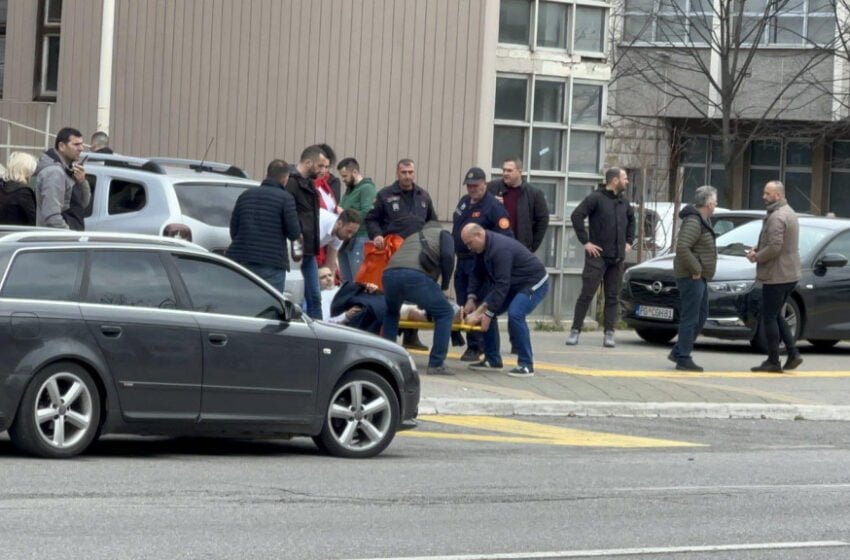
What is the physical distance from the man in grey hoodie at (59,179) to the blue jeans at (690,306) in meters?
6.18

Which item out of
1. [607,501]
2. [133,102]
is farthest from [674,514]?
[133,102]

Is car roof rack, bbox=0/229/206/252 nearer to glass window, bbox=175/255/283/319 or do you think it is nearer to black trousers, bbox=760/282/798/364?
glass window, bbox=175/255/283/319

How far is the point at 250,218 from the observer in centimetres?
1548

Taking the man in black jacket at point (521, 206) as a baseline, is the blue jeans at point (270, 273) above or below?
below

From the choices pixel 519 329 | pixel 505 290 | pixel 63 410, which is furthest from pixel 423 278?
pixel 63 410

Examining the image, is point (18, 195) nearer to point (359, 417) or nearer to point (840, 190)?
point (359, 417)

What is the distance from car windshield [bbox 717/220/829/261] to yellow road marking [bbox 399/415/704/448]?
7646 mm

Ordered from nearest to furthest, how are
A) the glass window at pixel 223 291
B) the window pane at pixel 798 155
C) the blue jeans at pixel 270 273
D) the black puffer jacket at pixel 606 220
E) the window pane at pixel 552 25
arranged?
the glass window at pixel 223 291, the blue jeans at pixel 270 273, the black puffer jacket at pixel 606 220, the window pane at pixel 552 25, the window pane at pixel 798 155

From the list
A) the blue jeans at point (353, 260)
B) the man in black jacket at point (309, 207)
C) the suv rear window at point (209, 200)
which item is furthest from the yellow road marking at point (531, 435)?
the blue jeans at point (353, 260)

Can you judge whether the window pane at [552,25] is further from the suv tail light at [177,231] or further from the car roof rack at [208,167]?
the suv tail light at [177,231]

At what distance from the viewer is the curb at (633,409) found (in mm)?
14906

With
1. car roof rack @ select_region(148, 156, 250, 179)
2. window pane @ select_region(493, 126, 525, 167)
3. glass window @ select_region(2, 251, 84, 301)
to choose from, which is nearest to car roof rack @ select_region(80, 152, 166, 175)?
car roof rack @ select_region(148, 156, 250, 179)

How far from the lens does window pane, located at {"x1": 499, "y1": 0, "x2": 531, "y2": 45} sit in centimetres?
2323

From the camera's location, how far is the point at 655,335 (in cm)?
2219
